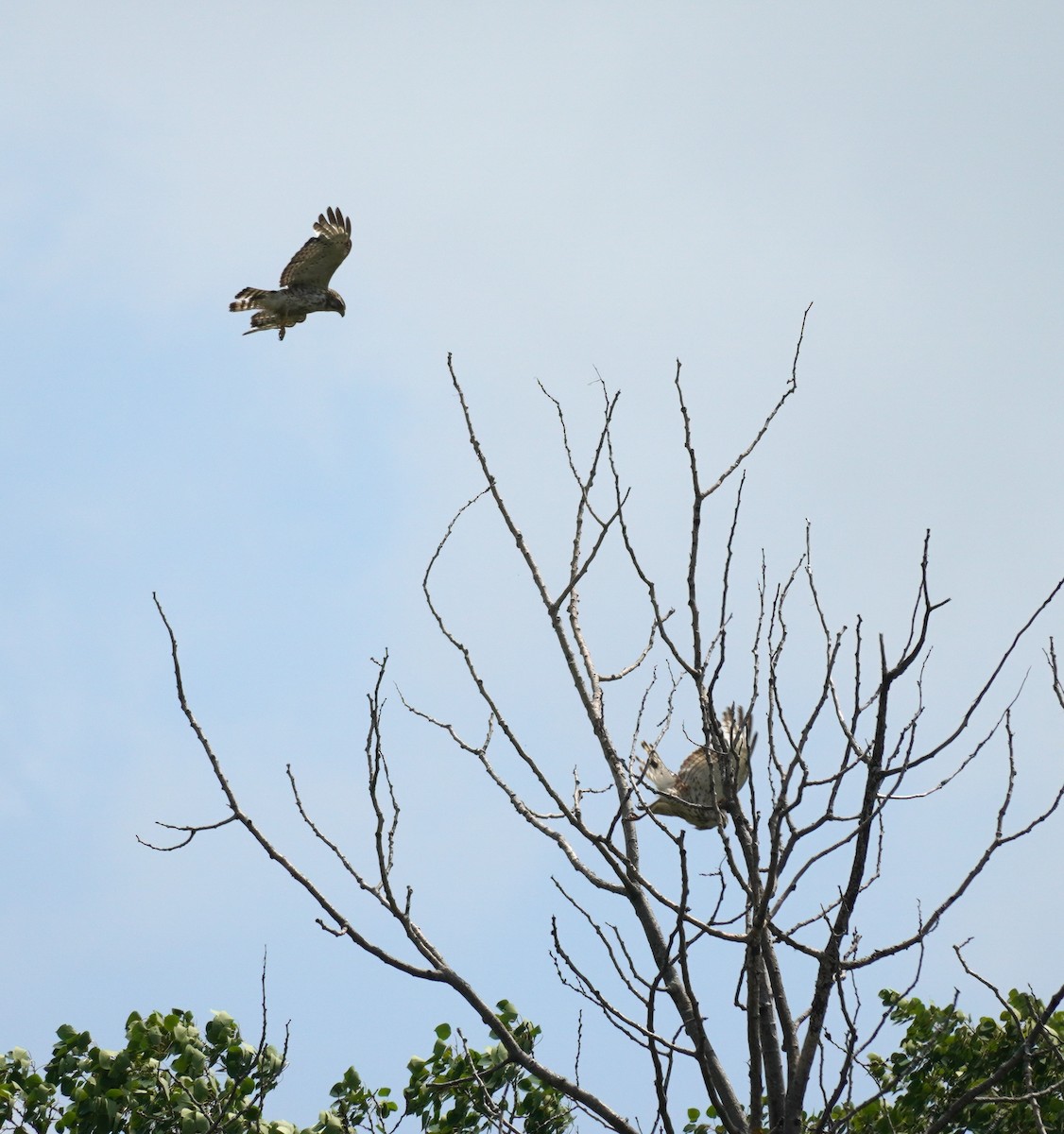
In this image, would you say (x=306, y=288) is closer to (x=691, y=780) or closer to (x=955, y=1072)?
(x=691, y=780)

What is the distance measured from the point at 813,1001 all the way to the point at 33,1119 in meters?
4.17

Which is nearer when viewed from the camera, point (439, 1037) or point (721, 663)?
point (721, 663)

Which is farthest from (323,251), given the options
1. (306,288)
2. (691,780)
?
(691,780)

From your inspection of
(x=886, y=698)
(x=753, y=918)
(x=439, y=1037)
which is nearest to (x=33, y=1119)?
(x=439, y=1037)

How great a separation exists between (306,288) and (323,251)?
0.41 m

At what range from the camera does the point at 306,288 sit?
9.36 m

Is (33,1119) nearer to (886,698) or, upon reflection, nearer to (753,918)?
(753,918)

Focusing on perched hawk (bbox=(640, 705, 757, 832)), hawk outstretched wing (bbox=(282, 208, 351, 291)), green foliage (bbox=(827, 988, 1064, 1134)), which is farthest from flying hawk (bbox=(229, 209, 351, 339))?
Answer: green foliage (bbox=(827, 988, 1064, 1134))

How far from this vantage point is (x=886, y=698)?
3.05m

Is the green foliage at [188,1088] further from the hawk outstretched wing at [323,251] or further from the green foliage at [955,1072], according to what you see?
the hawk outstretched wing at [323,251]

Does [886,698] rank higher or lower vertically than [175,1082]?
lower

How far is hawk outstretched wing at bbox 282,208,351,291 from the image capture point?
9.00 m

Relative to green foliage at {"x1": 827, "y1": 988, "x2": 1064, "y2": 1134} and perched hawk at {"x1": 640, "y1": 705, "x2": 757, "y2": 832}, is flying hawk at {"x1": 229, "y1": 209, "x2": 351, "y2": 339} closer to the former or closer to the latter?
perched hawk at {"x1": 640, "y1": 705, "x2": 757, "y2": 832}

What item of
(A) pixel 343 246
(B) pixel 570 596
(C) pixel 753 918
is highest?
(A) pixel 343 246
